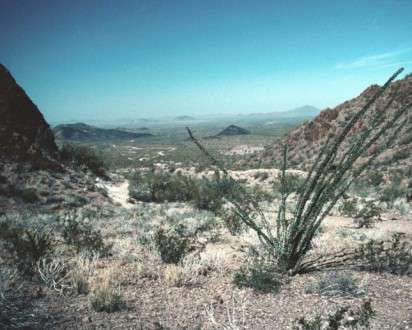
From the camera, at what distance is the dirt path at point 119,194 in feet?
66.2

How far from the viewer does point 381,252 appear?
7.09m

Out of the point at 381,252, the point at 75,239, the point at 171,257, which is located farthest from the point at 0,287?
the point at 381,252

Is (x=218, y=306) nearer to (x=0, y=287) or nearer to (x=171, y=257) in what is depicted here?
(x=171, y=257)

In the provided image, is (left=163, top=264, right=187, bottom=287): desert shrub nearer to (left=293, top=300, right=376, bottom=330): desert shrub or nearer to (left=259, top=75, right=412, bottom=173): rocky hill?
(left=293, top=300, right=376, bottom=330): desert shrub

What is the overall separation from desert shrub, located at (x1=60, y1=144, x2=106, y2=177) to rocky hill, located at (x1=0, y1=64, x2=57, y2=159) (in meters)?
0.89

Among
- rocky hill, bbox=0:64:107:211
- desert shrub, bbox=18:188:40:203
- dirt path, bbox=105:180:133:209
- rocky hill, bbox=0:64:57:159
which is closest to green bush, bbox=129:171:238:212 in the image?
dirt path, bbox=105:180:133:209

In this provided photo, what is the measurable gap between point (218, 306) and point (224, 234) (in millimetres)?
5762

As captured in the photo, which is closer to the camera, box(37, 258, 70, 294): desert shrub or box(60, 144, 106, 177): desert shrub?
box(37, 258, 70, 294): desert shrub

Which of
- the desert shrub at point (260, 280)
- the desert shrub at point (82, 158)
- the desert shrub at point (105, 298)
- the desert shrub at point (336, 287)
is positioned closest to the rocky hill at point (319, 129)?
the desert shrub at point (82, 158)

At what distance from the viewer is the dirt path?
20.2 metres

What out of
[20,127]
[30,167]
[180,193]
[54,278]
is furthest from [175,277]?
[20,127]

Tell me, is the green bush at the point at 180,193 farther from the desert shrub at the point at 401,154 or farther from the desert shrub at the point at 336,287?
the desert shrub at the point at 401,154

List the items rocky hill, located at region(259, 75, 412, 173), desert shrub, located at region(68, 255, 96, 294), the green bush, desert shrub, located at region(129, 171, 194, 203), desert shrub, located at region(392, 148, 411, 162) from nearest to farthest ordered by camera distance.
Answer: desert shrub, located at region(68, 255, 96, 294) → the green bush → desert shrub, located at region(129, 171, 194, 203) → desert shrub, located at region(392, 148, 411, 162) → rocky hill, located at region(259, 75, 412, 173)

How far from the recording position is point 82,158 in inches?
1014
